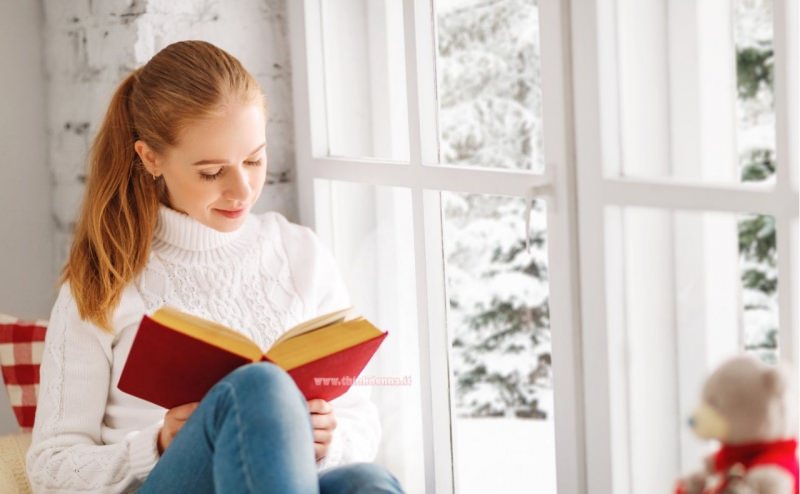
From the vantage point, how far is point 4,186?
236 cm

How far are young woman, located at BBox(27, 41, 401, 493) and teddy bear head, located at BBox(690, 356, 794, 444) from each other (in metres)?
0.56

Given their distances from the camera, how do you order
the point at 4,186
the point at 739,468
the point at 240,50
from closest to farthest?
the point at 739,468 < the point at 240,50 < the point at 4,186

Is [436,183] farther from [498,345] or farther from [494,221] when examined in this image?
[498,345]

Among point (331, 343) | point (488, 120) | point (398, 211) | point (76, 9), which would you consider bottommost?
point (331, 343)

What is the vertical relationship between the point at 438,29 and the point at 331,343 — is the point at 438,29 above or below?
above

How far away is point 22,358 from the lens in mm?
1972

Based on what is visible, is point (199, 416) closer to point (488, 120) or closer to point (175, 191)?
point (175, 191)

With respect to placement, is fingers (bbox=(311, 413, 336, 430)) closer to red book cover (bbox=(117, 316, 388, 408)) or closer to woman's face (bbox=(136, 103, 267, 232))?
red book cover (bbox=(117, 316, 388, 408))

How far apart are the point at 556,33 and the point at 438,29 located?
358mm

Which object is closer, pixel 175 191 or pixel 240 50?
pixel 175 191

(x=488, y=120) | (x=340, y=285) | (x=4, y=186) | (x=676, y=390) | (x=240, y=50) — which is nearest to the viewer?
(x=676, y=390)

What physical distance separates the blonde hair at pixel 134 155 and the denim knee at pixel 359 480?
0.47 metres

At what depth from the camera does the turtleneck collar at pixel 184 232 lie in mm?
1787

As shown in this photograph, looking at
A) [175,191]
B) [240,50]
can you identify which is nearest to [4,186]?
[240,50]
